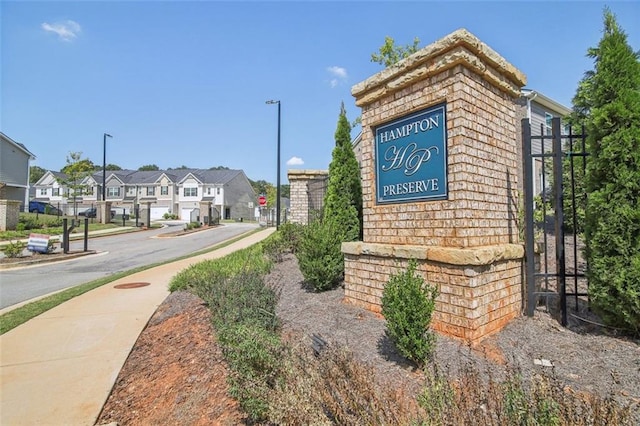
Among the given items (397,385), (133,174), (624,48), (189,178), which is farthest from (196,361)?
(133,174)

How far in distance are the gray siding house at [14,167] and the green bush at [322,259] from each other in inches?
1371

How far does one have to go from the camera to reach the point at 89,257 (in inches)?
553

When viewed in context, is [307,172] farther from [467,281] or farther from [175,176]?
[175,176]

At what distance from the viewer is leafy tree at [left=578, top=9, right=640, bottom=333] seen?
3.46m

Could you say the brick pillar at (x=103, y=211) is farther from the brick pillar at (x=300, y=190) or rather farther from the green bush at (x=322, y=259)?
the green bush at (x=322, y=259)

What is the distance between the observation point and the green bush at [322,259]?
5734 mm

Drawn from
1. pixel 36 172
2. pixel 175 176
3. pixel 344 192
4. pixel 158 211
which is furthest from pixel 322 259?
pixel 36 172

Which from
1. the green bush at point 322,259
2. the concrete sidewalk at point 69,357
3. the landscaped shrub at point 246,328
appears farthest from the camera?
the green bush at point 322,259

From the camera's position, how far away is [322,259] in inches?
228

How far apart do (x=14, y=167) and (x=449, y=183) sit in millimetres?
40341

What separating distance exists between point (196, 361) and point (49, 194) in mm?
64646

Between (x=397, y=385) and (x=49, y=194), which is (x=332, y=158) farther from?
(x=49, y=194)

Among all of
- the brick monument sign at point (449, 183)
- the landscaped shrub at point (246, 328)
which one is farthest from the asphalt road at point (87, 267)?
the brick monument sign at point (449, 183)

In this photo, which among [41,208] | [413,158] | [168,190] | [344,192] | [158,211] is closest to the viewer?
[413,158]
